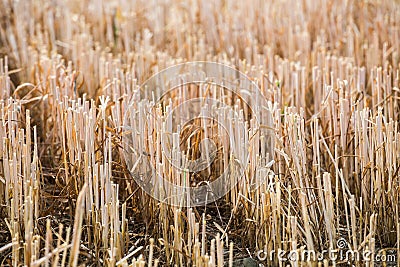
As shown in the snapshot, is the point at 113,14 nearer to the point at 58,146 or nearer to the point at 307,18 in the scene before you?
the point at 307,18

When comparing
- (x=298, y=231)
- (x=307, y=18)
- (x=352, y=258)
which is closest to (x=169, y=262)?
(x=298, y=231)

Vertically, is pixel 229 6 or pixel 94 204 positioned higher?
pixel 229 6

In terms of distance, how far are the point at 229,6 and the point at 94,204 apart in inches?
101

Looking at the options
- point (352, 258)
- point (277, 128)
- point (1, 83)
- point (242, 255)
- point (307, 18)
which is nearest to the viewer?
point (352, 258)

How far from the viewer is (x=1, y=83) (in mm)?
2617

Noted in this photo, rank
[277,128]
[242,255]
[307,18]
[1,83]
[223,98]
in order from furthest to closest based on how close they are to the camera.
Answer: [307,18]
[1,83]
[223,98]
[277,128]
[242,255]

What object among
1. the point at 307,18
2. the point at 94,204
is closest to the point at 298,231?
the point at 94,204

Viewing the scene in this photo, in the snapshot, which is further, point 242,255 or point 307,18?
point 307,18

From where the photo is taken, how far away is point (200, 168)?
223cm

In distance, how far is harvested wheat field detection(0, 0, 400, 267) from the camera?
1845 mm

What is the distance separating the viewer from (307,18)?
13.2ft

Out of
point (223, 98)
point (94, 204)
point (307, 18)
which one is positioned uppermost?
point (307, 18)

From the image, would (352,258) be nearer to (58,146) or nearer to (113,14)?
(58,146)

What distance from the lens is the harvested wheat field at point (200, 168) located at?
6.05 feet
